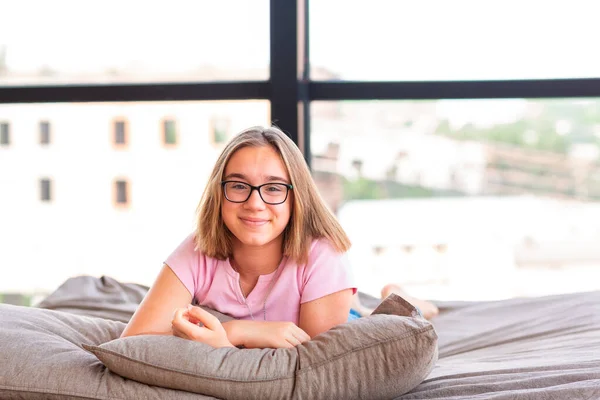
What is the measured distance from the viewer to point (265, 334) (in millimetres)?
1703

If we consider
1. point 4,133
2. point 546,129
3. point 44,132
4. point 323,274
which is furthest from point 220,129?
point 323,274

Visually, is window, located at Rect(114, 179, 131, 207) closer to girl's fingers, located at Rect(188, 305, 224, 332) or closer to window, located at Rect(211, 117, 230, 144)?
window, located at Rect(211, 117, 230, 144)

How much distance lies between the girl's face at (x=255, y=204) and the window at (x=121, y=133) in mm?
1737

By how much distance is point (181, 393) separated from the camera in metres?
1.50

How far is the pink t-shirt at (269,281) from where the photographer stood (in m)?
1.92

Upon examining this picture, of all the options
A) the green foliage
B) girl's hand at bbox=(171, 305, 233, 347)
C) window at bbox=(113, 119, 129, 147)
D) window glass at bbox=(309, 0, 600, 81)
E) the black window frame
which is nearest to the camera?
girl's hand at bbox=(171, 305, 233, 347)

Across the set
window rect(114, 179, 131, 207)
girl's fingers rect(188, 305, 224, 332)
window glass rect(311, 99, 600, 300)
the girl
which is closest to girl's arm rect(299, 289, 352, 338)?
the girl

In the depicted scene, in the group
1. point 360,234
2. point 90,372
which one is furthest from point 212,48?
point 90,372

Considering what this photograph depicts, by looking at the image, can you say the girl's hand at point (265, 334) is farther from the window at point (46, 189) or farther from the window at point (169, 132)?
the window at point (46, 189)

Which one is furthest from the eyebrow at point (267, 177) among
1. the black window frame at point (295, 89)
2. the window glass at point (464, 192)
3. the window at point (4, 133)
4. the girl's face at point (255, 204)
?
the window at point (4, 133)

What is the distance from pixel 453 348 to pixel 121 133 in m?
1.92

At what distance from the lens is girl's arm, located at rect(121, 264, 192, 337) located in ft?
5.98

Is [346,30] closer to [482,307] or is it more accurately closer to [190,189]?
[190,189]

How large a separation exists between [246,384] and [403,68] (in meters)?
2.13
